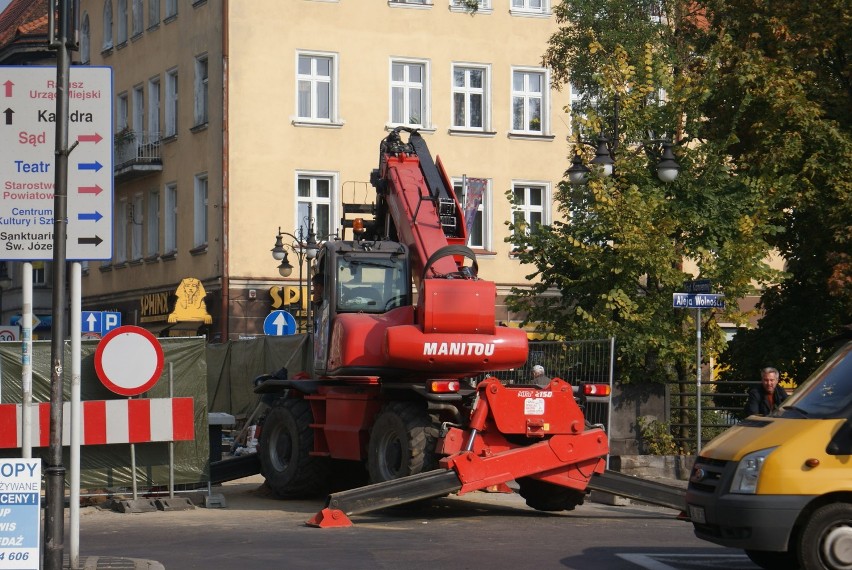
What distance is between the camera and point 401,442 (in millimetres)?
17453

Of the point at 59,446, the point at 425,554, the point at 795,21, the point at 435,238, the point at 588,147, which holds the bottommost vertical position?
the point at 425,554

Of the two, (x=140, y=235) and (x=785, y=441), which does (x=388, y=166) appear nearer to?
(x=785, y=441)

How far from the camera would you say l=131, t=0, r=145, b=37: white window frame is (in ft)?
163

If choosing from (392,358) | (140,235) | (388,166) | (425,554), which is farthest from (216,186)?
(425,554)

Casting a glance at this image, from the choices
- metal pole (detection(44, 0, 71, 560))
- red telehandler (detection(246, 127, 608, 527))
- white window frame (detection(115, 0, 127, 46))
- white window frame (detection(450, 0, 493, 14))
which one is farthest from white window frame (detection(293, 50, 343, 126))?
metal pole (detection(44, 0, 71, 560))

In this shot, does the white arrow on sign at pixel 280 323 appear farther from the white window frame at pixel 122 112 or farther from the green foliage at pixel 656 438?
the white window frame at pixel 122 112

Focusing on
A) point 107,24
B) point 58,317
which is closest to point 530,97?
point 107,24

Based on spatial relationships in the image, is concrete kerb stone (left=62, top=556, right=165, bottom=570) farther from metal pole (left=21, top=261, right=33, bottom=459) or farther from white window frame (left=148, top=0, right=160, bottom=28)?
white window frame (left=148, top=0, right=160, bottom=28)

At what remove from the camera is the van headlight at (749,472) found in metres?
11.6

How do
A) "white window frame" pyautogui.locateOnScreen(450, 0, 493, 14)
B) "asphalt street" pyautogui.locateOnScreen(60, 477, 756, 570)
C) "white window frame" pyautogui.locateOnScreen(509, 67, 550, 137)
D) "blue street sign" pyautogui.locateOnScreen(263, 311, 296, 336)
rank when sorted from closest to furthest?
"asphalt street" pyautogui.locateOnScreen(60, 477, 756, 570), "blue street sign" pyautogui.locateOnScreen(263, 311, 296, 336), "white window frame" pyautogui.locateOnScreen(450, 0, 493, 14), "white window frame" pyautogui.locateOnScreen(509, 67, 550, 137)

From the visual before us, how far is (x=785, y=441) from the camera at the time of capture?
11.7 metres

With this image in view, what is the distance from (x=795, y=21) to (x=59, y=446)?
19926 millimetres

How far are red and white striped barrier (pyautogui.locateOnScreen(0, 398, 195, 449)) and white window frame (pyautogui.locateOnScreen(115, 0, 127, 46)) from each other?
3445 centimetres

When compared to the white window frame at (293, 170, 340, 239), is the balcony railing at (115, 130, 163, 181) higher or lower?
higher
